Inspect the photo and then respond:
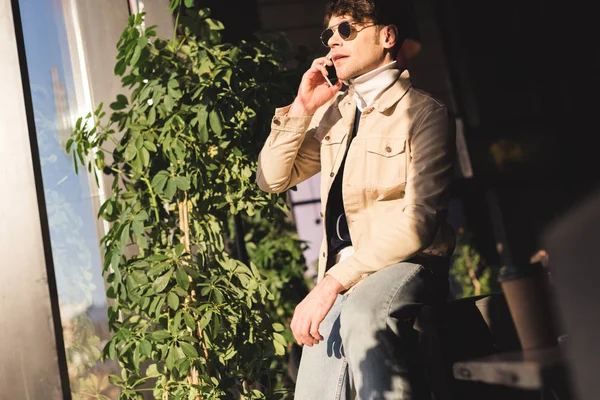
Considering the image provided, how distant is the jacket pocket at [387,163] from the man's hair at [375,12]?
1.10 ft

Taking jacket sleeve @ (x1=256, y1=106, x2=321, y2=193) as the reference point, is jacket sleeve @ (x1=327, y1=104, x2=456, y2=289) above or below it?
below

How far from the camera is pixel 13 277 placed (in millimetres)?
2469

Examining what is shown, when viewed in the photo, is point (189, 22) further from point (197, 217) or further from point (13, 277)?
point (13, 277)

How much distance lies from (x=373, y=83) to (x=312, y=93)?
0.21 m

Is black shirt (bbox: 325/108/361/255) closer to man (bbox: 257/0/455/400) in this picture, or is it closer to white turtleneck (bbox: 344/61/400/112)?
→ man (bbox: 257/0/455/400)

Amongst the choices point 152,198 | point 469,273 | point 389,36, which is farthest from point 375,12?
point 469,273

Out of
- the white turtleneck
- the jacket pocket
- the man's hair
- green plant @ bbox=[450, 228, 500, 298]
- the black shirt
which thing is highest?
the man's hair

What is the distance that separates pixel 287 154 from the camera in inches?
81.5

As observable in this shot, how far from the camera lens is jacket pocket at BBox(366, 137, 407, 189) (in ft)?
5.94

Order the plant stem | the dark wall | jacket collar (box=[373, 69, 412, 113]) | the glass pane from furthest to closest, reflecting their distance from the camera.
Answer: the dark wall, the glass pane, the plant stem, jacket collar (box=[373, 69, 412, 113])

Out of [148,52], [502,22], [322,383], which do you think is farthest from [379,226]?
[502,22]

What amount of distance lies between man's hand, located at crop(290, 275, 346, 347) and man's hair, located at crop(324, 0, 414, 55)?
748mm

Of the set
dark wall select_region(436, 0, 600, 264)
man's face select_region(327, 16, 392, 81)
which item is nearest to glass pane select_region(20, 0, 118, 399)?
man's face select_region(327, 16, 392, 81)

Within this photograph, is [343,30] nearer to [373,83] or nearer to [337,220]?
[373,83]
